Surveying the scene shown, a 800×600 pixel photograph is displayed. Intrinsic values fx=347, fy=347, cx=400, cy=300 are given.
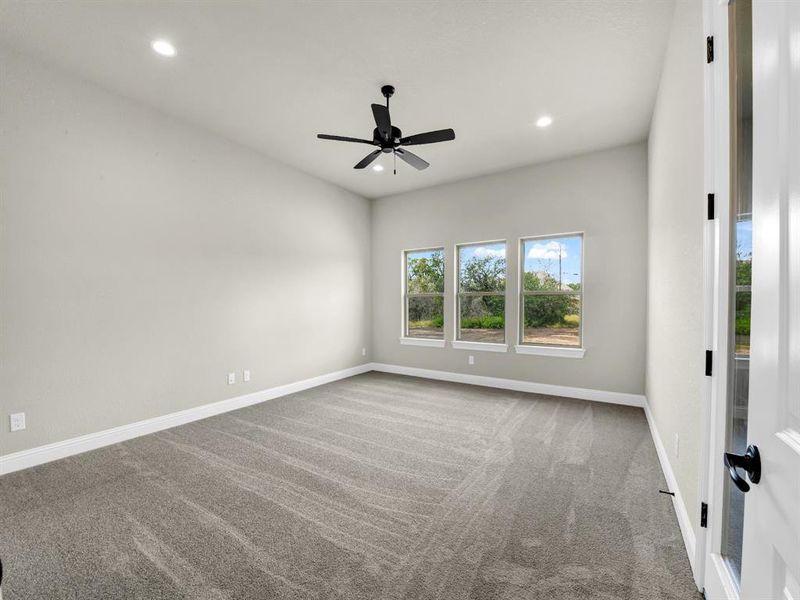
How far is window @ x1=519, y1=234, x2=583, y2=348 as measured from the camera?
458 centimetres

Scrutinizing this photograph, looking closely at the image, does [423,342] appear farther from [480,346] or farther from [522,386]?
[522,386]

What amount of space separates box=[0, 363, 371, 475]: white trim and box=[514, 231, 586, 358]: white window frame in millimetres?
3147

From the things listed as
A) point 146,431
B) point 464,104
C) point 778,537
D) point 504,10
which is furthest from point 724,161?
point 146,431

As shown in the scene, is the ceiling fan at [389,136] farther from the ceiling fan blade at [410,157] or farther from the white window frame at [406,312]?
the white window frame at [406,312]

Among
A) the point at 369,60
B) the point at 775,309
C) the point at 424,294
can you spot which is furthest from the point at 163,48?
the point at 424,294

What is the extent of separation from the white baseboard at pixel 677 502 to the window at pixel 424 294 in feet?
10.6

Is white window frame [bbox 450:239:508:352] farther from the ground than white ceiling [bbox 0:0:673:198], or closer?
closer

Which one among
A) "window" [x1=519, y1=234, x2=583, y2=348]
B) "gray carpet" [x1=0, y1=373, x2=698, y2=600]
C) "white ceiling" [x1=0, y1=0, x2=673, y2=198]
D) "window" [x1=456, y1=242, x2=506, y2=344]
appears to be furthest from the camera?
"window" [x1=456, y1=242, x2=506, y2=344]

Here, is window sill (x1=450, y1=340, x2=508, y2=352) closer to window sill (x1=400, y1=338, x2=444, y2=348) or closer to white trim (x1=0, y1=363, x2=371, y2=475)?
window sill (x1=400, y1=338, x2=444, y2=348)

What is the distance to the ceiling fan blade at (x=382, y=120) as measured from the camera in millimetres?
2625

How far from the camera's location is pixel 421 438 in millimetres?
3213

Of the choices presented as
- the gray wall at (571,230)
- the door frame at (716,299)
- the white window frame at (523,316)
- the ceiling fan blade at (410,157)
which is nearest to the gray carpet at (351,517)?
the door frame at (716,299)

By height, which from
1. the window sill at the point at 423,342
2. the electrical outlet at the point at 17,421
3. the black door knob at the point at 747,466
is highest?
the black door knob at the point at 747,466

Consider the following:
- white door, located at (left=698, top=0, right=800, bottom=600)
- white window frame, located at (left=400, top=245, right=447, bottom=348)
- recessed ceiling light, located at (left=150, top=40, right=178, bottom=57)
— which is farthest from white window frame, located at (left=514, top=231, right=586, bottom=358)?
recessed ceiling light, located at (left=150, top=40, right=178, bottom=57)
